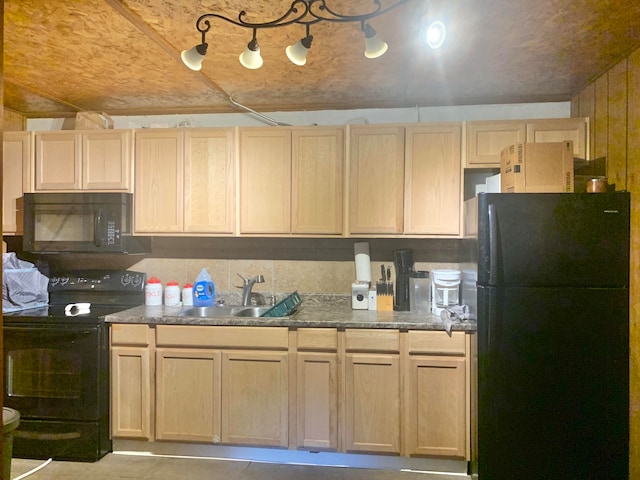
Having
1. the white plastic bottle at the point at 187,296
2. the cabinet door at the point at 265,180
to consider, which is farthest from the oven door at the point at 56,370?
the cabinet door at the point at 265,180

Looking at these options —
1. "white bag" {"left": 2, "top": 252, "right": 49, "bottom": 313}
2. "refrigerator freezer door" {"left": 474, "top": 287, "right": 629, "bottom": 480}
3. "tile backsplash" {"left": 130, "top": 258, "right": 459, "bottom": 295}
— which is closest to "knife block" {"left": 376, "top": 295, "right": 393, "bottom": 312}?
"tile backsplash" {"left": 130, "top": 258, "right": 459, "bottom": 295}

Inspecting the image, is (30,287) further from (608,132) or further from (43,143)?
(608,132)

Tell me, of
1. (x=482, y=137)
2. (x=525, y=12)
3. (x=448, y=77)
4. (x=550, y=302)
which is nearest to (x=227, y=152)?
(x=448, y=77)

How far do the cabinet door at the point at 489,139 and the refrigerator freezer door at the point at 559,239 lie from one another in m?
0.61

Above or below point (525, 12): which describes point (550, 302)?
below

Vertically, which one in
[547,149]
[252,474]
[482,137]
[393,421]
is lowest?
[252,474]

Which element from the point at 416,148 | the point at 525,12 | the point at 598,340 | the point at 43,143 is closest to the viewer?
the point at 525,12

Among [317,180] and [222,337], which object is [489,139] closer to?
[317,180]

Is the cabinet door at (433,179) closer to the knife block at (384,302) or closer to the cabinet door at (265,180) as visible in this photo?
the knife block at (384,302)

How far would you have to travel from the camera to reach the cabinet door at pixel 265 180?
280cm

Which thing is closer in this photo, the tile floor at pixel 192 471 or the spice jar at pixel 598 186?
the spice jar at pixel 598 186

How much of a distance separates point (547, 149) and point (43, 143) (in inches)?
128

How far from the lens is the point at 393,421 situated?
245 cm

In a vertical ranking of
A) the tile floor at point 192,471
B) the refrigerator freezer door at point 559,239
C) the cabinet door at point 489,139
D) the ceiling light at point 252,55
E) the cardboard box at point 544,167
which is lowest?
the tile floor at point 192,471
